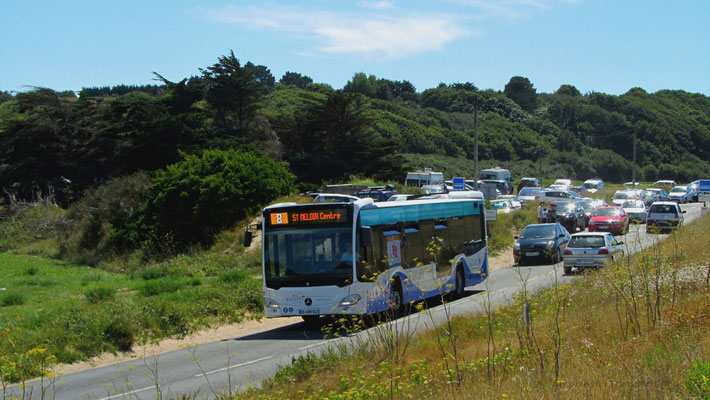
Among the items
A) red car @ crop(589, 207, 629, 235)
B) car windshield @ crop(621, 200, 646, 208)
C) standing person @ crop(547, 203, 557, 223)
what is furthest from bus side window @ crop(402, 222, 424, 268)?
car windshield @ crop(621, 200, 646, 208)

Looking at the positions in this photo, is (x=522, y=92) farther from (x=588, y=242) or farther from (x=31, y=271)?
(x=31, y=271)

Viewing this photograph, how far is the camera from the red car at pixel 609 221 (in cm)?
3488

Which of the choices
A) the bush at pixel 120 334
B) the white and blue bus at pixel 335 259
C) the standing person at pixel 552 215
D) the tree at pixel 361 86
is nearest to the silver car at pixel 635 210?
the standing person at pixel 552 215

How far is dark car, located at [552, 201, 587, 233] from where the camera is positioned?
1486 inches

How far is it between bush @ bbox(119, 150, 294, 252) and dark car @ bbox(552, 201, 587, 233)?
1576cm

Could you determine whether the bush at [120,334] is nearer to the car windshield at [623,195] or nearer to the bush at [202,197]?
the bush at [202,197]

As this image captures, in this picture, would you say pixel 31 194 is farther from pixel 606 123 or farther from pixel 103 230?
pixel 606 123

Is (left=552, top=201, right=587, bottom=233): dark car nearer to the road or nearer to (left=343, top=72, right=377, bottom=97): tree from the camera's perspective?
the road

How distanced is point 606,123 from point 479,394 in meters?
133

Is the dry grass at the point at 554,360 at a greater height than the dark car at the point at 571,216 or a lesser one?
greater

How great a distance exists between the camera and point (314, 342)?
1377cm

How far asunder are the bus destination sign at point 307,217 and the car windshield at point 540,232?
14.1 meters

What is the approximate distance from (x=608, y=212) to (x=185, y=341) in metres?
27.7

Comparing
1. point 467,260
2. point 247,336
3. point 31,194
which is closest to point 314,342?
point 247,336
